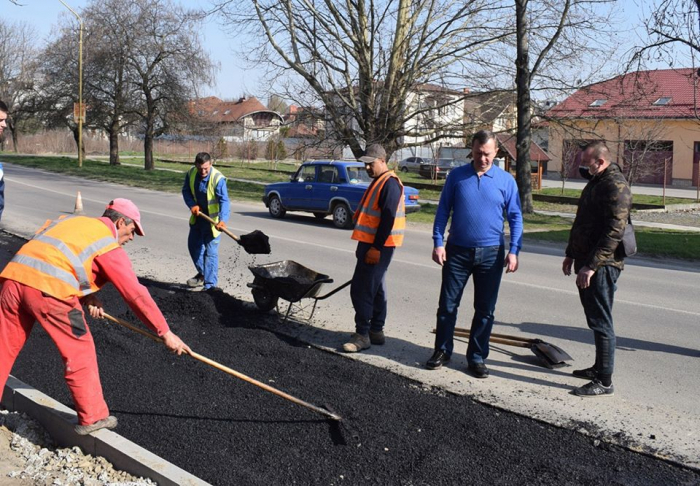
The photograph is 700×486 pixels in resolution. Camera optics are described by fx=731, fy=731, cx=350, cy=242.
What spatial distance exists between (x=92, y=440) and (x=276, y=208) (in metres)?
15.4

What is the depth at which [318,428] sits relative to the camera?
493 cm

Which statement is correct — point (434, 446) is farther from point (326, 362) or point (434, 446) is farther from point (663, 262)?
point (663, 262)

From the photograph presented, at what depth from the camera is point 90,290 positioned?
4.59m

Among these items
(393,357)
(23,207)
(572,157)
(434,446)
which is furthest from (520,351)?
(572,157)

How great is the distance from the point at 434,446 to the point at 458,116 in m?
23.3

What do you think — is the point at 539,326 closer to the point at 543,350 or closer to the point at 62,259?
the point at 543,350

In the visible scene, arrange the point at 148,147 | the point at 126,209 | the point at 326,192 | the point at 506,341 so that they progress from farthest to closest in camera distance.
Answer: the point at 148,147
the point at 326,192
the point at 506,341
the point at 126,209

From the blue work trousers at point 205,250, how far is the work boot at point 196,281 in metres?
0.18

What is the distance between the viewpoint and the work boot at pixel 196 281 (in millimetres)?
9391

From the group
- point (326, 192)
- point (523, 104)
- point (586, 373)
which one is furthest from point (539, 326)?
point (523, 104)

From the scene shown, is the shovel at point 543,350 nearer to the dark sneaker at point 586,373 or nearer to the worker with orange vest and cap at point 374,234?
the dark sneaker at point 586,373

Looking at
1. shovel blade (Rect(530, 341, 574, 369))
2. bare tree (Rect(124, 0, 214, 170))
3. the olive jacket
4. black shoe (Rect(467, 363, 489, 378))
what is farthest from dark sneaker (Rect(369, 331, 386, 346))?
bare tree (Rect(124, 0, 214, 170))

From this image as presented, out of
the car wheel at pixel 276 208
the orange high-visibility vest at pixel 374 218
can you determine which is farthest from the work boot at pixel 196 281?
the car wheel at pixel 276 208

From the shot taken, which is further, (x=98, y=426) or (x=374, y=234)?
(x=374, y=234)
